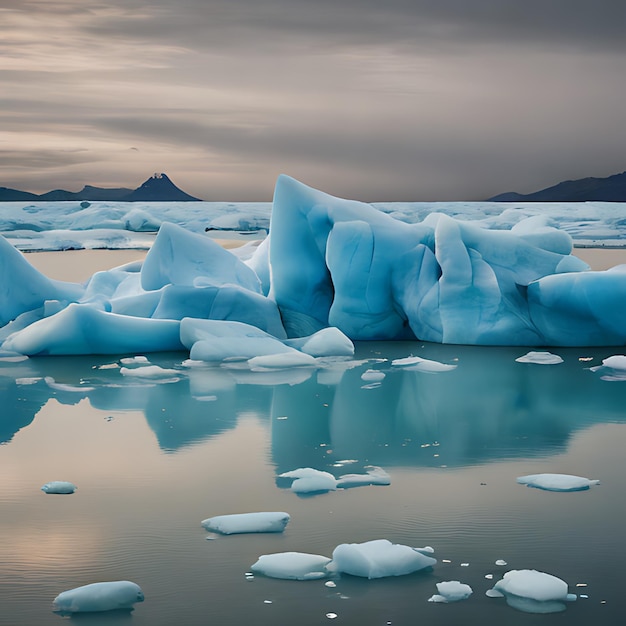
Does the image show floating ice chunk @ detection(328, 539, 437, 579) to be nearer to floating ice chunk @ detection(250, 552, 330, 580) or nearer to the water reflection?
floating ice chunk @ detection(250, 552, 330, 580)

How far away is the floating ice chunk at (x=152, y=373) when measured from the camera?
5.47m

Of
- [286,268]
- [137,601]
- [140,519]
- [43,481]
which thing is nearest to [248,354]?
[286,268]

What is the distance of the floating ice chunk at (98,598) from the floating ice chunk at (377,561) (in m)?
0.52

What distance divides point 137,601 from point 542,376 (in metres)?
3.72

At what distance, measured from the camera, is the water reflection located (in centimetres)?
379

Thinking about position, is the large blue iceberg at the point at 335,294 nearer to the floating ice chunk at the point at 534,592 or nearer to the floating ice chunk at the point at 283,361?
the floating ice chunk at the point at 283,361

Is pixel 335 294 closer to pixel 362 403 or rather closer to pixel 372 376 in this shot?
pixel 372 376

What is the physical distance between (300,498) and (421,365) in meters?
2.76

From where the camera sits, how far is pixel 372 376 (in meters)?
5.36

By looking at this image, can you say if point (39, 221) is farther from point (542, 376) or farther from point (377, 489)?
point (377, 489)

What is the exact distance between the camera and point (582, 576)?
7.79 feet

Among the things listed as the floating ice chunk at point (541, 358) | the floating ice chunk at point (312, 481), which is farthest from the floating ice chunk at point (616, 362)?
the floating ice chunk at point (312, 481)

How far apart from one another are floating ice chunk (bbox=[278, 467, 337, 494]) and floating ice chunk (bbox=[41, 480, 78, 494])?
72cm

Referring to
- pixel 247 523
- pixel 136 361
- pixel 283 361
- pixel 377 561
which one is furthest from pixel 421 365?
pixel 377 561
